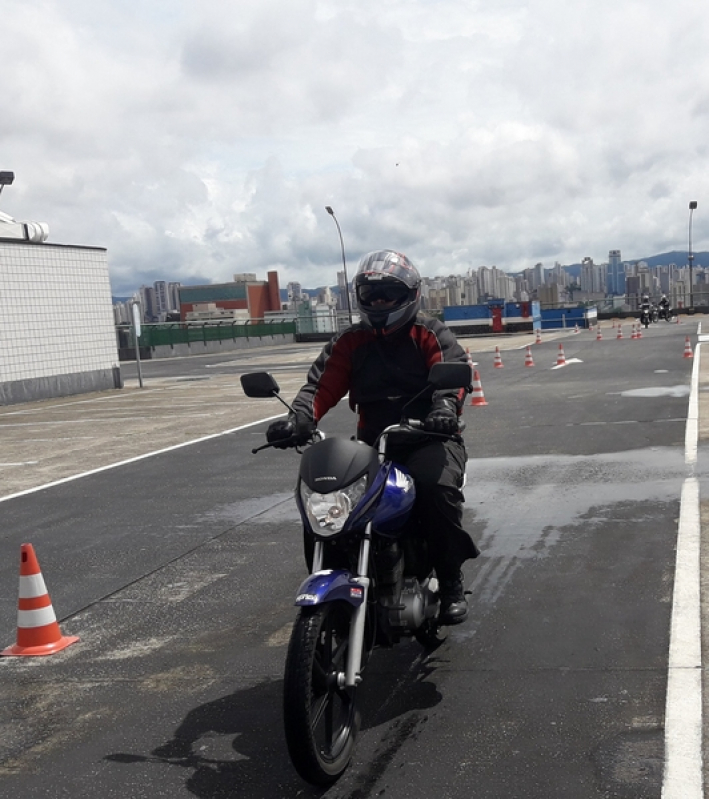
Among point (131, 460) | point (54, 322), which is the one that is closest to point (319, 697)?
point (131, 460)

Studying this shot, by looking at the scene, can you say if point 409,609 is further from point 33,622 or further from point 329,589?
point 33,622

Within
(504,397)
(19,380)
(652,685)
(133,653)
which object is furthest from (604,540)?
(19,380)

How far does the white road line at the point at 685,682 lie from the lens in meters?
3.57

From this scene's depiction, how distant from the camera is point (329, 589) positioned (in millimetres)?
3738

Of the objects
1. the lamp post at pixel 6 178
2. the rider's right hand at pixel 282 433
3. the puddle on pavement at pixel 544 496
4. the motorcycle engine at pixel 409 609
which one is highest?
the lamp post at pixel 6 178

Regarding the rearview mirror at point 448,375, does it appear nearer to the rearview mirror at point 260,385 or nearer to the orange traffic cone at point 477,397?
the rearview mirror at point 260,385

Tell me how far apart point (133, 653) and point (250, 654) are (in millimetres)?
685

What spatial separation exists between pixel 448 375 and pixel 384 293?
67 centimetres

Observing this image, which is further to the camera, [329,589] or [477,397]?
[477,397]

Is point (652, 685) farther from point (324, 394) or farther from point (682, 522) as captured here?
point (682, 522)

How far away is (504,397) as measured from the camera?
1905 centimetres

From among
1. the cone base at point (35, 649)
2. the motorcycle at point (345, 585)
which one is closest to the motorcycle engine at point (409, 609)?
Answer: the motorcycle at point (345, 585)

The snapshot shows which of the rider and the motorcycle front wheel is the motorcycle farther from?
the rider

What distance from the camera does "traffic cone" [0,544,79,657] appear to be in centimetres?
564
